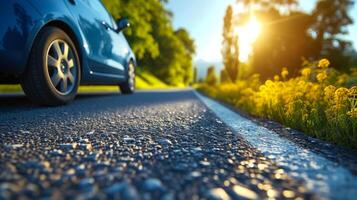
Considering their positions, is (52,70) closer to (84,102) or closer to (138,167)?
(84,102)

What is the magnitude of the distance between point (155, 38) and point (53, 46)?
35106mm

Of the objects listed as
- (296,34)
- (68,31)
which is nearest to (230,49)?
(296,34)

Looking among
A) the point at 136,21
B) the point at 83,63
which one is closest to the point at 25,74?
the point at 83,63

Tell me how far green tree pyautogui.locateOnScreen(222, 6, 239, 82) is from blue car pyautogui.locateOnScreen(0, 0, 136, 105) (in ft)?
51.7

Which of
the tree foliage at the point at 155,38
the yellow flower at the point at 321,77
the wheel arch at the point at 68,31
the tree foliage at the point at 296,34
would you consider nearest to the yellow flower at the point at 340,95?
the yellow flower at the point at 321,77

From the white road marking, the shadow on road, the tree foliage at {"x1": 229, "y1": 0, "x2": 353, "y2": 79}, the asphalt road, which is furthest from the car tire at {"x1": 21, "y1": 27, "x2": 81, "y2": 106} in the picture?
the tree foliage at {"x1": 229, "y1": 0, "x2": 353, "y2": 79}

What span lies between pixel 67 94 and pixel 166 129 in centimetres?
203

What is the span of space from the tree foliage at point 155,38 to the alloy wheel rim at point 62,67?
292 inches

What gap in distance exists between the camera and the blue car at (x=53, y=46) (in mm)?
2891

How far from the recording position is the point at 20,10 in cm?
287

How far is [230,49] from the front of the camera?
20984mm

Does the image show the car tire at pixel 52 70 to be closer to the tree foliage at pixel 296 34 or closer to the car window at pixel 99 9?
the car window at pixel 99 9

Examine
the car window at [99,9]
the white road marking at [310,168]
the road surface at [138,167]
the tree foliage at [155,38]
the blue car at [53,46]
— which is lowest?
the white road marking at [310,168]

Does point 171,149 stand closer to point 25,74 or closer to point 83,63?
point 25,74
